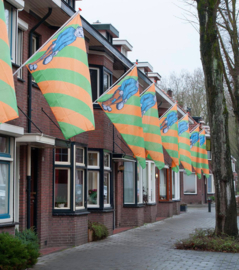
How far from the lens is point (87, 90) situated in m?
10.3

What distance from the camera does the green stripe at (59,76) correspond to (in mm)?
9836

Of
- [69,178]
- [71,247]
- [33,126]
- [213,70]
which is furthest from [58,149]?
[213,70]

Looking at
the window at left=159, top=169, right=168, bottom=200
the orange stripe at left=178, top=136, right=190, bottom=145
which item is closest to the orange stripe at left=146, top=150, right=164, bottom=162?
the orange stripe at left=178, top=136, right=190, bottom=145

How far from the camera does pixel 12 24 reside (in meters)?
10.7

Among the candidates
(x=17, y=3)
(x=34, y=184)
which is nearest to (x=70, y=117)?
(x=17, y=3)

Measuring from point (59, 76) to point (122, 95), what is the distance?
13.1ft

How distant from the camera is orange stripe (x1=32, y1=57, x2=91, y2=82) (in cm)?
989

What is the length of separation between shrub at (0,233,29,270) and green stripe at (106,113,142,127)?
5.47 meters

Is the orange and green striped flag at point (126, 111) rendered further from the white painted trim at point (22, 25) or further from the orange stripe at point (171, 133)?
the orange stripe at point (171, 133)

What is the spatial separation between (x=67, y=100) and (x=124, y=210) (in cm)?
1140

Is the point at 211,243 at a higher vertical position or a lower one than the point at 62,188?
lower

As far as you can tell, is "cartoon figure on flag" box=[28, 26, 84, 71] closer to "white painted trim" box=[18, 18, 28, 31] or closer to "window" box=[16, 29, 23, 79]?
"white painted trim" box=[18, 18, 28, 31]

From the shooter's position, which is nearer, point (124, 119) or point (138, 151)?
point (124, 119)

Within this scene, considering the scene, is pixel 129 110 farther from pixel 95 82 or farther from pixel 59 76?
pixel 59 76
